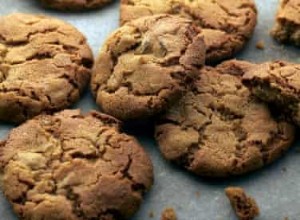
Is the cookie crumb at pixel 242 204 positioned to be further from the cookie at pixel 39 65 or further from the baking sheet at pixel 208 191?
the cookie at pixel 39 65

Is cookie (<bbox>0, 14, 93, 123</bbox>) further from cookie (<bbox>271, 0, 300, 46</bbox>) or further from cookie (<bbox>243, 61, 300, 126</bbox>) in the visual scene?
cookie (<bbox>271, 0, 300, 46</bbox>)

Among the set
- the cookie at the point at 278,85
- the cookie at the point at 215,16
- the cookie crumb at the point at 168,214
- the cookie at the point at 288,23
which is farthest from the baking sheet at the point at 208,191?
the cookie at the point at 288,23

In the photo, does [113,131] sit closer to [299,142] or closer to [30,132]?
[30,132]

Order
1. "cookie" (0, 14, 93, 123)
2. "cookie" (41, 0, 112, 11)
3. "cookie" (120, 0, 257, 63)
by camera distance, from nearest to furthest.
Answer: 1. "cookie" (0, 14, 93, 123)
2. "cookie" (120, 0, 257, 63)
3. "cookie" (41, 0, 112, 11)

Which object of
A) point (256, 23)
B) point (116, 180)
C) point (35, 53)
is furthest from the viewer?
point (256, 23)

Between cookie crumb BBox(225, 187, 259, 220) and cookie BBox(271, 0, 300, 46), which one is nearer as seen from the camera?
cookie crumb BBox(225, 187, 259, 220)

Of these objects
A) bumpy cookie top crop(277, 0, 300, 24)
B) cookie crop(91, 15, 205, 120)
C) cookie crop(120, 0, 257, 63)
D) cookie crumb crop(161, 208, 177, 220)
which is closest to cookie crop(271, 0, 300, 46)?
bumpy cookie top crop(277, 0, 300, 24)

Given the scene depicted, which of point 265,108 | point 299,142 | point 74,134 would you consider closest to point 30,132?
point 74,134
